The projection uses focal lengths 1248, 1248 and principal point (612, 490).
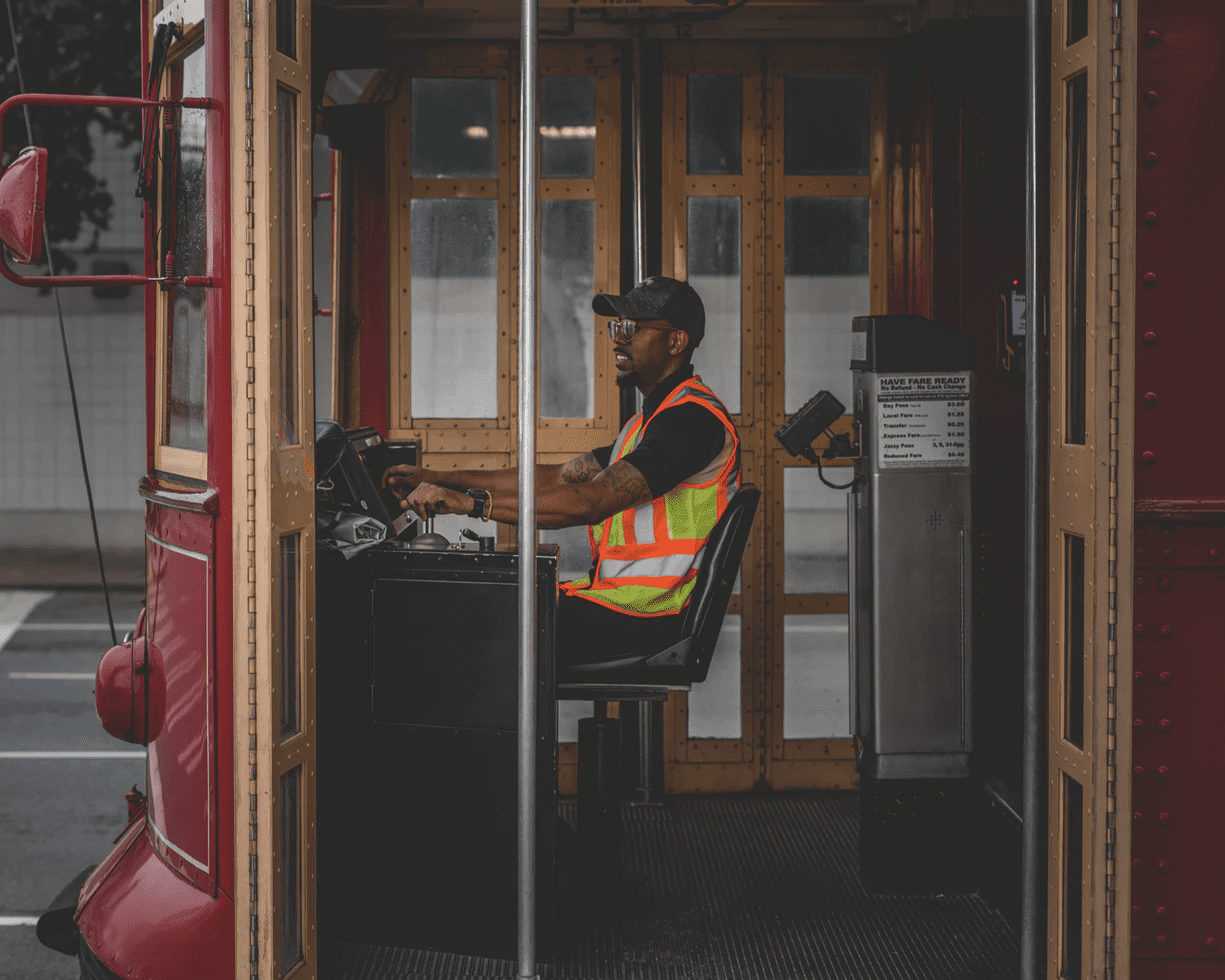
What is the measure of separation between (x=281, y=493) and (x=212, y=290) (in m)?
0.45

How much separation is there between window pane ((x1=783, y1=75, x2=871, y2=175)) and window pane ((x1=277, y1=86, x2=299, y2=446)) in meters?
2.59

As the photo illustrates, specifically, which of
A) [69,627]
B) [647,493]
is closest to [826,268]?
[647,493]

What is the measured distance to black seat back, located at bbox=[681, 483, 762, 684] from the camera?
11.2 ft

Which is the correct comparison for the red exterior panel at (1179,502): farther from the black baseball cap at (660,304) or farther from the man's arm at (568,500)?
the black baseball cap at (660,304)

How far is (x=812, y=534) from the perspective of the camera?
16.2ft

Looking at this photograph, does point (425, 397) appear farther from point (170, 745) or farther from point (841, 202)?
point (170, 745)

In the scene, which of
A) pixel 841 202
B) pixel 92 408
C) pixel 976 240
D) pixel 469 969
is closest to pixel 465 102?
pixel 841 202

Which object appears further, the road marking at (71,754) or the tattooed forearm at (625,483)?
the road marking at (71,754)

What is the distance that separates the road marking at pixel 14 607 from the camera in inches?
389

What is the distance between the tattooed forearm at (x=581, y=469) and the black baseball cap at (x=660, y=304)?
2.06ft

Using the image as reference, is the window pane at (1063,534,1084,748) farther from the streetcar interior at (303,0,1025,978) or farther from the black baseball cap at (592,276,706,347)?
the streetcar interior at (303,0,1025,978)

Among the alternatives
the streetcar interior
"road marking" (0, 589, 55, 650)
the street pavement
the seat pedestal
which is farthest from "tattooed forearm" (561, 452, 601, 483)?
"road marking" (0, 589, 55, 650)

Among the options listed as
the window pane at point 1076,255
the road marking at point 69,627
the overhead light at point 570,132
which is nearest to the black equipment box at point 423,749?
the window pane at point 1076,255

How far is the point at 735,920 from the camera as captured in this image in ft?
11.9
